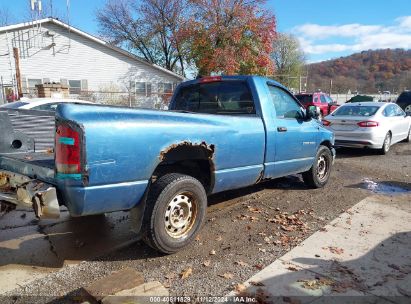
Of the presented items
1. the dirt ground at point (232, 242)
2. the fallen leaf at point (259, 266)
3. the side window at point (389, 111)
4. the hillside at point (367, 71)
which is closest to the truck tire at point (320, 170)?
the dirt ground at point (232, 242)

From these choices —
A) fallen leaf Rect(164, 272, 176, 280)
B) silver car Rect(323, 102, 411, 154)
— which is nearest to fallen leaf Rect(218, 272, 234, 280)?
fallen leaf Rect(164, 272, 176, 280)

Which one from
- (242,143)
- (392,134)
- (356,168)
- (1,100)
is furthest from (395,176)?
(1,100)

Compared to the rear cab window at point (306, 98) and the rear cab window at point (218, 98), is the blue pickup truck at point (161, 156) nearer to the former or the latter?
the rear cab window at point (218, 98)

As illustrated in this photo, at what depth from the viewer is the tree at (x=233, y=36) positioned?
2892 centimetres

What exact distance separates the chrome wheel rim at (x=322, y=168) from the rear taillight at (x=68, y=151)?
4709 millimetres

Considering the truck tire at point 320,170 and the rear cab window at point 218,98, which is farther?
the truck tire at point 320,170

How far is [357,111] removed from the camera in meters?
10.8

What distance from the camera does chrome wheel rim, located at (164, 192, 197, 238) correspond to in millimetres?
3930

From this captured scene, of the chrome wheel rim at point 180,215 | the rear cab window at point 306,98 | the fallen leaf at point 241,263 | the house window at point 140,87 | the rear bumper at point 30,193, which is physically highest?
the house window at point 140,87

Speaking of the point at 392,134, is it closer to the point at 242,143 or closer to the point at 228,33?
the point at 242,143

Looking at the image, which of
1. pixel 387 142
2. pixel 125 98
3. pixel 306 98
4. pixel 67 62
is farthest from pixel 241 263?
pixel 67 62

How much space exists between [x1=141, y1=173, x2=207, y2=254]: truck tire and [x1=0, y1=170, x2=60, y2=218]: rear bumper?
0.91 meters

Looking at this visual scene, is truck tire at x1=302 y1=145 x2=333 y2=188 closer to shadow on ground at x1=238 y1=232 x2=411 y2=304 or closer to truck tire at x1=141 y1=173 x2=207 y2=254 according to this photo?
shadow on ground at x1=238 y1=232 x2=411 y2=304

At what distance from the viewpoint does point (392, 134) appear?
10.8m
